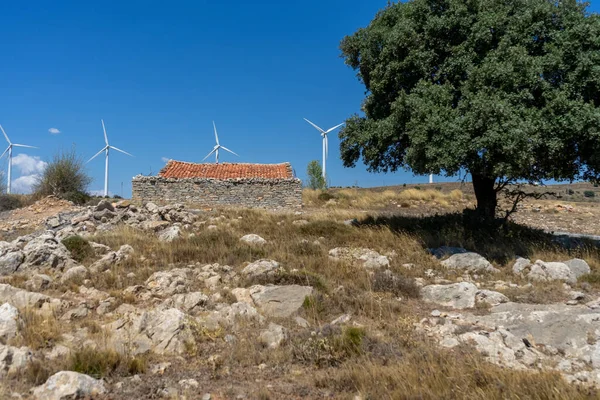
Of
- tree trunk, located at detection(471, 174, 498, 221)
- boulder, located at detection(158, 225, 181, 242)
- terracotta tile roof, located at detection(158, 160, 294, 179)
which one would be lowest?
boulder, located at detection(158, 225, 181, 242)

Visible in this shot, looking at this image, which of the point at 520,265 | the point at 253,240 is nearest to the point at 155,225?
the point at 253,240

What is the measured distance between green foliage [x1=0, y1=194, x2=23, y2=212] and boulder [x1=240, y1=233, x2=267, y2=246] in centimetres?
2374

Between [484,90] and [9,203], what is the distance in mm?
30725

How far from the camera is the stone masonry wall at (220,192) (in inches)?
981

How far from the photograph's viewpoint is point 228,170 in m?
30.0

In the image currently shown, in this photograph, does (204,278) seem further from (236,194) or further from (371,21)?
(236,194)

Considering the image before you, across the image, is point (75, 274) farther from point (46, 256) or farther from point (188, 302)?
point (188, 302)

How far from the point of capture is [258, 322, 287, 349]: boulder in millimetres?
5973

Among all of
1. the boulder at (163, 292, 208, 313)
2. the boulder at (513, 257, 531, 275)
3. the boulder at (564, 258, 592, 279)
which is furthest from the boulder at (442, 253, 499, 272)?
the boulder at (163, 292, 208, 313)

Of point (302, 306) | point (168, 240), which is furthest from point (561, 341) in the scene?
point (168, 240)

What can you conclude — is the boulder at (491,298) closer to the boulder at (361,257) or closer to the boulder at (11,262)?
the boulder at (361,257)

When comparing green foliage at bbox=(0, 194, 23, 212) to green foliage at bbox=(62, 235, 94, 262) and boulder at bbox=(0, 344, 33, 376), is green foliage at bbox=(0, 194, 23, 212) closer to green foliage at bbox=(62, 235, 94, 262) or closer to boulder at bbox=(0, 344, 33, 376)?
green foliage at bbox=(62, 235, 94, 262)

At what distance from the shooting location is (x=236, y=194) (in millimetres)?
25641

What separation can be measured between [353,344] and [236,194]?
67.9 feet
